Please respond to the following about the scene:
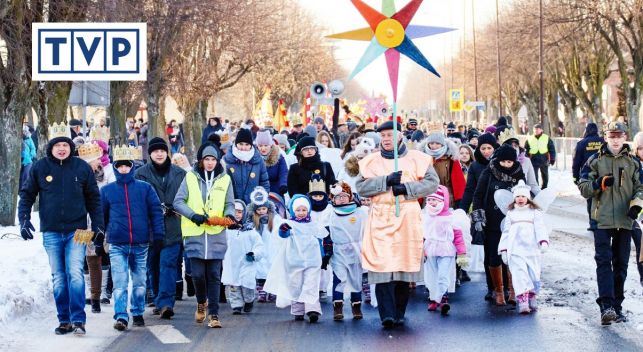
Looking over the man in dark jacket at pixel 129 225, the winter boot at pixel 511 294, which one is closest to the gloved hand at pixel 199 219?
the man in dark jacket at pixel 129 225

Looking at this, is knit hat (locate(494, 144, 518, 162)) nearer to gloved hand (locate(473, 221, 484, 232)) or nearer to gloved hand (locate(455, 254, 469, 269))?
gloved hand (locate(473, 221, 484, 232))

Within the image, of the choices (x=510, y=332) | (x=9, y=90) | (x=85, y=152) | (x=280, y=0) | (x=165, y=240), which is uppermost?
(x=280, y=0)

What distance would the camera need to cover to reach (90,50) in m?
12.0

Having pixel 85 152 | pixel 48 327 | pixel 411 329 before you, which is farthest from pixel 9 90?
pixel 411 329

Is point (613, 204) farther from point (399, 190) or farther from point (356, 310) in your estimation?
point (356, 310)

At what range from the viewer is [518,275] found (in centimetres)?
1192

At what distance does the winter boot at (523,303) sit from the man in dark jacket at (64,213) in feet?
12.7

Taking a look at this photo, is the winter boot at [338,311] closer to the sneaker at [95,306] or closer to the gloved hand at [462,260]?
the gloved hand at [462,260]

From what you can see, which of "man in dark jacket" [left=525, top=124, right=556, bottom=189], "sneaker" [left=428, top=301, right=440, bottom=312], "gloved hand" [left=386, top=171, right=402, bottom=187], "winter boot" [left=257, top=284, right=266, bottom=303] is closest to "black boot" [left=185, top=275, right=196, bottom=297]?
"winter boot" [left=257, top=284, right=266, bottom=303]

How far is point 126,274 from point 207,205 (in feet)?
3.06

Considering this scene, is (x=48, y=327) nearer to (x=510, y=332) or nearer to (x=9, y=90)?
(x=510, y=332)

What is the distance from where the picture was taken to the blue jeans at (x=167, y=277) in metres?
11.8

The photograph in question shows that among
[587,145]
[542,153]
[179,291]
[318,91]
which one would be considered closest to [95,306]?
[179,291]

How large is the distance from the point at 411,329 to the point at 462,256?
5.70ft
